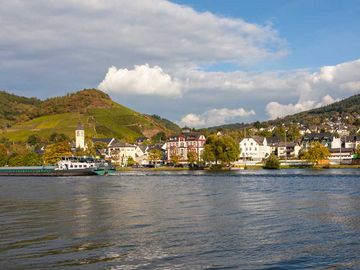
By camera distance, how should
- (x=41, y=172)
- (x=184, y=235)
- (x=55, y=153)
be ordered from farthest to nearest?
(x=55, y=153)
(x=41, y=172)
(x=184, y=235)

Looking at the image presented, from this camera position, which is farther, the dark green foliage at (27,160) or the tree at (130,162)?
the tree at (130,162)

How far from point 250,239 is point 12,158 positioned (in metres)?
172

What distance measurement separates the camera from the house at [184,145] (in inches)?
7352

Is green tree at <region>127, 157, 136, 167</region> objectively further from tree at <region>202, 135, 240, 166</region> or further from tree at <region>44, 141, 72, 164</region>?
tree at <region>202, 135, 240, 166</region>

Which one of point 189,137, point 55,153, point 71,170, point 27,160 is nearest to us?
point 71,170

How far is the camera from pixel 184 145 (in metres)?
191

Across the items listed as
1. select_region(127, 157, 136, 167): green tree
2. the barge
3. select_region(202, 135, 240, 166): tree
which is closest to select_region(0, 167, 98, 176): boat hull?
the barge

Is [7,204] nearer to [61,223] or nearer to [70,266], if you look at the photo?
[61,223]

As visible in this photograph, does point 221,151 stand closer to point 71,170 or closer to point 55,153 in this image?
point 71,170

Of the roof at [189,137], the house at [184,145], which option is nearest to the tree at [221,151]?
the house at [184,145]

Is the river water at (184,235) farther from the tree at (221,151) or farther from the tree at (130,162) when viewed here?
the tree at (130,162)

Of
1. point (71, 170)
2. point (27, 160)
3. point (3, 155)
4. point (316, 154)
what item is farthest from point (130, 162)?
point (316, 154)

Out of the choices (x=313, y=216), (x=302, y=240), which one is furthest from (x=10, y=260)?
(x=313, y=216)

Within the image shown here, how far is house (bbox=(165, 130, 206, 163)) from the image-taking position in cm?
18675
